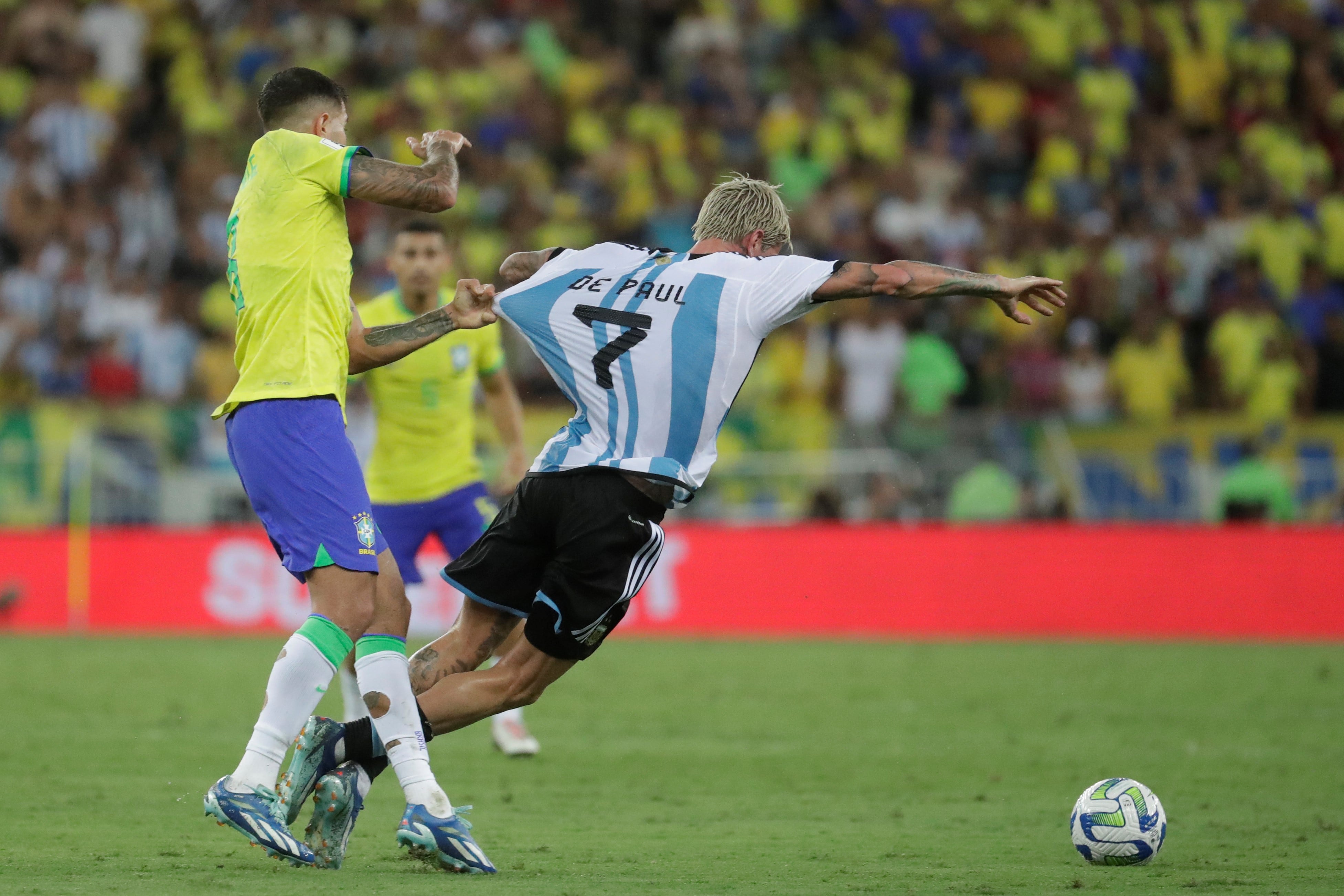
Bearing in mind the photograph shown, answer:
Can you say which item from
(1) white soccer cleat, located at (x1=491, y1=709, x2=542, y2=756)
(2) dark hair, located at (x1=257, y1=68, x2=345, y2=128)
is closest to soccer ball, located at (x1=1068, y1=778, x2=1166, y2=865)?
(1) white soccer cleat, located at (x1=491, y1=709, x2=542, y2=756)

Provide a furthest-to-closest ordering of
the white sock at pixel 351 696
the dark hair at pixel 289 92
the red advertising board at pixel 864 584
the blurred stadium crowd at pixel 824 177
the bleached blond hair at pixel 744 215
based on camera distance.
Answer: the blurred stadium crowd at pixel 824 177
the red advertising board at pixel 864 584
the white sock at pixel 351 696
the bleached blond hair at pixel 744 215
the dark hair at pixel 289 92

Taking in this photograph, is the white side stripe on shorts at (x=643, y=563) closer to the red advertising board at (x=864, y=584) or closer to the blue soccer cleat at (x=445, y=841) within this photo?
the blue soccer cleat at (x=445, y=841)

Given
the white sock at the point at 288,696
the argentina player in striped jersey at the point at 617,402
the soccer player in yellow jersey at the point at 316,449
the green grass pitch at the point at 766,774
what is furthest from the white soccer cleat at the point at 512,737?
the white sock at the point at 288,696

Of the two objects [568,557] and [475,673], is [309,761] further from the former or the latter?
[568,557]

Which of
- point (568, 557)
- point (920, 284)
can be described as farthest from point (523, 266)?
point (920, 284)

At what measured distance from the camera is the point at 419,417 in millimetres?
9781

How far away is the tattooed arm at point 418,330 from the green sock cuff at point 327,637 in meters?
0.96

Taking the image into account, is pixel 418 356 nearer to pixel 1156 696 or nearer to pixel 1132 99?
pixel 1156 696

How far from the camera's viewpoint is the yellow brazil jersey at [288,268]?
6.02 m

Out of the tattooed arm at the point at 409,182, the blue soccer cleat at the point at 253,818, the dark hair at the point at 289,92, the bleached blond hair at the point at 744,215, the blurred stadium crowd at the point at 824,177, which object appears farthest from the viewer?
the blurred stadium crowd at the point at 824,177

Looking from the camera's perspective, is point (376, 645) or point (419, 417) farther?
point (419, 417)

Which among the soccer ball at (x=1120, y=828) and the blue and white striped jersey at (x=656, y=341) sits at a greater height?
the blue and white striped jersey at (x=656, y=341)

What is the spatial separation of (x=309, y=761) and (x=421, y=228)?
4279 mm

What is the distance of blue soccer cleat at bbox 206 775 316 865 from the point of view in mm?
5602
